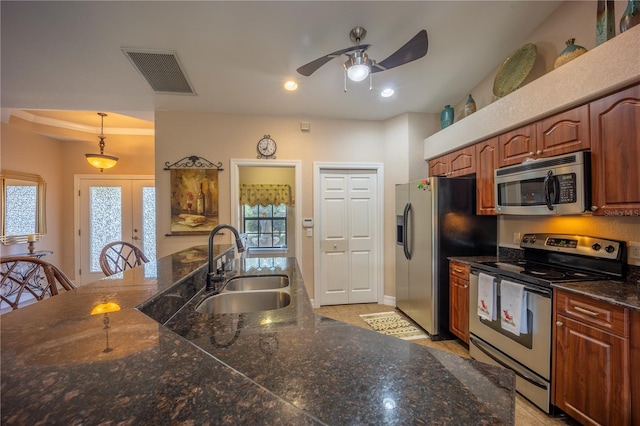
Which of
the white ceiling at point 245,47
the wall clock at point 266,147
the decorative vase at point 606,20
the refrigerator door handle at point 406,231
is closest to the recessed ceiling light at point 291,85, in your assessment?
the white ceiling at point 245,47

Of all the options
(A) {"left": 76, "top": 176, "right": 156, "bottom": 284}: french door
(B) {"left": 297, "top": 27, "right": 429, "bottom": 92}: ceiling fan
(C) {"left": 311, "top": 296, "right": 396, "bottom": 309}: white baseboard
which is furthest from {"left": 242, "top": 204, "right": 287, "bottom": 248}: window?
(B) {"left": 297, "top": 27, "right": 429, "bottom": 92}: ceiling fan

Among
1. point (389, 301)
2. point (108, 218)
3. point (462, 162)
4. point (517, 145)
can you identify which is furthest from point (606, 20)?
point (108, 218)

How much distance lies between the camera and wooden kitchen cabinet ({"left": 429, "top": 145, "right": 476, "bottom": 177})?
283 cm

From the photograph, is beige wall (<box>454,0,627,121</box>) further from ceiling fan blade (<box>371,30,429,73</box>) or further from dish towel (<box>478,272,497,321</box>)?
dish towel (<box>478,272,497,321</box>)

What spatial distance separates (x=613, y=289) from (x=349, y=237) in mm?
2642

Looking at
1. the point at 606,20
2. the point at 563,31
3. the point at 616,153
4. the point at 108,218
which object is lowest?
the point at 108,218

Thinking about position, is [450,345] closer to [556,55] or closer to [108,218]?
[556,55]

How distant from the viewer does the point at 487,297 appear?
2.16 metres

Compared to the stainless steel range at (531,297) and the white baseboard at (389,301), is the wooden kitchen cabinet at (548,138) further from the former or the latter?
the white baseboard at (389,301)

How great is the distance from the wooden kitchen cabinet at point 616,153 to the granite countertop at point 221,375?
1746 mm

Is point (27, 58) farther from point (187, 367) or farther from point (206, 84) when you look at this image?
point (187, 367)

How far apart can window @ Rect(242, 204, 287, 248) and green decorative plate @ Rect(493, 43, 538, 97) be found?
14.0ft

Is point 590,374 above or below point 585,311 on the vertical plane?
below

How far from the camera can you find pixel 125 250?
16.1 ft
